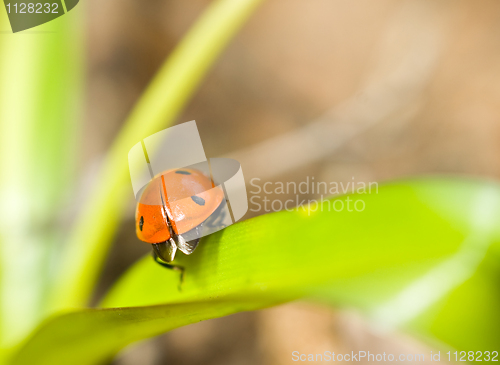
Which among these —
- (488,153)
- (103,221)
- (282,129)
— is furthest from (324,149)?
(103,221)

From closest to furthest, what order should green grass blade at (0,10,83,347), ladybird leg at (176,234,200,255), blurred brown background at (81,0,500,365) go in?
1. ladybird leg at (176,234,200,255)
2. green grass blade at (0,10,83,347)
3. blurred brown background at (81,0,500,365)

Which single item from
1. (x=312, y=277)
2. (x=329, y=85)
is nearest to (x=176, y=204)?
(x=312, y=277)

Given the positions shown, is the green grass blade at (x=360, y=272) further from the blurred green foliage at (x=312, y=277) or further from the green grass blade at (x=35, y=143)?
the green grass blade at (x=35, y=143)

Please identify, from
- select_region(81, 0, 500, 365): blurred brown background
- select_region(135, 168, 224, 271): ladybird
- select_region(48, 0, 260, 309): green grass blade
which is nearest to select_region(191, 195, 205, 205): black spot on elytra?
select_region(135, 168, 224, 271): ladybird

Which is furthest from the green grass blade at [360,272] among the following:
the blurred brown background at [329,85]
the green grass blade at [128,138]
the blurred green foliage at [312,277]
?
the blurred brown background at [329,85]

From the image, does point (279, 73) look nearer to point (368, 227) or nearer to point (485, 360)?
point (368, 227)

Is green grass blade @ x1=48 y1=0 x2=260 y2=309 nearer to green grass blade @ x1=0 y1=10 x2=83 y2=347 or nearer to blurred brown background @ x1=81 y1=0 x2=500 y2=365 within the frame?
green grass blade @ x1=0 y1=10 x2=83 y2=347

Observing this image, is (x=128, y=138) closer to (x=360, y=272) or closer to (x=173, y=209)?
(x=173, y=209)
